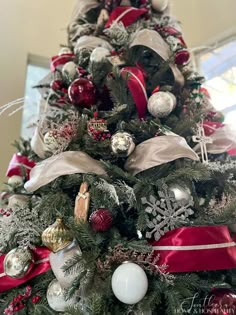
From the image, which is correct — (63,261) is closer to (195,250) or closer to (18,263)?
(18,263)

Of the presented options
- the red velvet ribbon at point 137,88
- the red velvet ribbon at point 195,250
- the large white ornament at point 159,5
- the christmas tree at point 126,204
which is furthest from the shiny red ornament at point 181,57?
the red velvet ribbon at point 195,250

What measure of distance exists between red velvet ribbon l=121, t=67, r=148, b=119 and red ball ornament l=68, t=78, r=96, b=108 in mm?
100

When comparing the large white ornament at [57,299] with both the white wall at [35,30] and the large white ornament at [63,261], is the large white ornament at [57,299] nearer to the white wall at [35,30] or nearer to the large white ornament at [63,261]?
the large white ornament at [63,261]

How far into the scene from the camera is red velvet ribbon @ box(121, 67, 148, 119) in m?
0.84

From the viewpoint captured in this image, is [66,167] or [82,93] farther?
[82,93]

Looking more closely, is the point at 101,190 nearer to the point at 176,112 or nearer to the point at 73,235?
the point at 73,235

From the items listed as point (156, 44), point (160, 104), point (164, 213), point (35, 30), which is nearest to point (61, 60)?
point (156, 44)

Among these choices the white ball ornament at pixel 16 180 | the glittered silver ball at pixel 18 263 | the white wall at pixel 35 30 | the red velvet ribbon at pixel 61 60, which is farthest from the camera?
the white wall at pixel 35 30

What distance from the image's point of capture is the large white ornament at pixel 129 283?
0.57 metres

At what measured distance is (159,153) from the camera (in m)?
0.72

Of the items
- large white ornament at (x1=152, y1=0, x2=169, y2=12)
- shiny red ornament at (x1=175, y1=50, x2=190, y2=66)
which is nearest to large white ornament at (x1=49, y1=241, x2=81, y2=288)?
shiny red ornament at (x1=175, y1=50, x2=190, y2=66)

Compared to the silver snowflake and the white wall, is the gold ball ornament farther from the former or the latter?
the white wall

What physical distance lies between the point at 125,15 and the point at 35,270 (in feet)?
2.83

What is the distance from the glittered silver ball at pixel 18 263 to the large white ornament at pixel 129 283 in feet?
0.73
